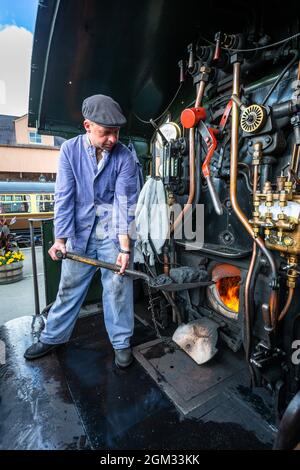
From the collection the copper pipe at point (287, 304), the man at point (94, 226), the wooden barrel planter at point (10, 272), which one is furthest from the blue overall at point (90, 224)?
the wooden barrel planter at point (10, 272)

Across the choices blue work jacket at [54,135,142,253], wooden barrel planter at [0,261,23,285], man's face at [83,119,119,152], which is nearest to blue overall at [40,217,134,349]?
blue work jacket at [54,135,142,253]

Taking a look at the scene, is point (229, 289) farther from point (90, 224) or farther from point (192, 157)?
point (90, 224)

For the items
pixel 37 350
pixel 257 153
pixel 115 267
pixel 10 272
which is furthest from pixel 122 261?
pixel 10 272

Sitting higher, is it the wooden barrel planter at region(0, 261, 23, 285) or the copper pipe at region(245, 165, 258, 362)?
the copper pipe at region(245, 165, 258, 362)

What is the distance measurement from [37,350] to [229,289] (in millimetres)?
1577

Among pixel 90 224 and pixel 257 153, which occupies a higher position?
pixel 257 153

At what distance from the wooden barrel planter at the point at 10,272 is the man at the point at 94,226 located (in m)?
2.47

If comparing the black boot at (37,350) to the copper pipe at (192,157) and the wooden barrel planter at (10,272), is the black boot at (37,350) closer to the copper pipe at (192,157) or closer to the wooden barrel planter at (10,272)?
the copper pipe at (192,157)

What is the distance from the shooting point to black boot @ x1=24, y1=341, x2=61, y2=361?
5.89 feet

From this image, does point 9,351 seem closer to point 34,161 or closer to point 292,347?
point 292,347

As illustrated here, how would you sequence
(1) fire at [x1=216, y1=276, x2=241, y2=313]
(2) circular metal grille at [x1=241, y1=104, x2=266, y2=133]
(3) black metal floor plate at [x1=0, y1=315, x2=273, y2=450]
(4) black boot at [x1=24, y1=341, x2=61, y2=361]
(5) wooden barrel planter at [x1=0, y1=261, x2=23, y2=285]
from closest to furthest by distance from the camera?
(3) black metal floor plate at [x1=0, y1=315, x2=273, y2=450] < (2) circular metal grille at [x1=241, y1=104, x2=266, y2=133] < (4) black boot at [x1=24, y1=341, x2=61, y2=361] < (1) fire at [x1=216, y1=276, x2=241, y2=313] < (5) wooden barrel planter at [x1=0, y1=261, x2=23, y2=285]

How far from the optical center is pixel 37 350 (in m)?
1.81

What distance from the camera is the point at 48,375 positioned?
5.43ft

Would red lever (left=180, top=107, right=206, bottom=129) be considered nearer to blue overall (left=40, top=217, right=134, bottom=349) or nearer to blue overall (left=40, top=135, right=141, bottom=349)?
blue overall (left=40, top=135, right=141, bottom=349)
